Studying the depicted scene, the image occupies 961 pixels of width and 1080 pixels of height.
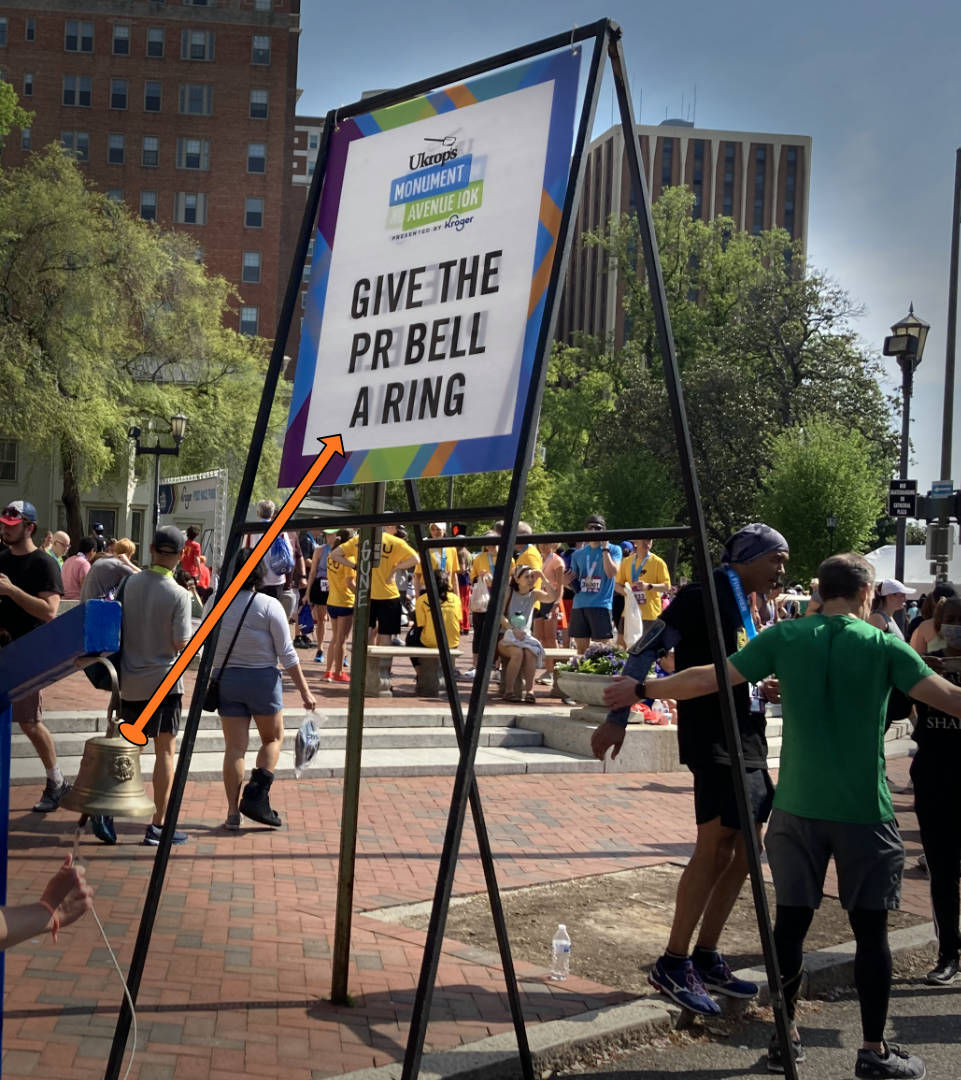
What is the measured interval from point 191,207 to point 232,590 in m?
71.2

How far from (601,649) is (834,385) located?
43966mm

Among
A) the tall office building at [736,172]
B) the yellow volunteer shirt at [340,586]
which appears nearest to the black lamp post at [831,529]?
the yellow volunteer shirt at [340,586]

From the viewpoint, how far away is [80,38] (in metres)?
70.3

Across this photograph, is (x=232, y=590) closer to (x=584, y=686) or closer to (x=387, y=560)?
(x=584, y=686)

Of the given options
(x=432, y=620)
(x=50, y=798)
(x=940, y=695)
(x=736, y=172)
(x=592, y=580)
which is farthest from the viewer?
(x=736, y=172)

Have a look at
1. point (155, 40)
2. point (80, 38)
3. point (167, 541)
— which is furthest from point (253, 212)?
point (167, 541)

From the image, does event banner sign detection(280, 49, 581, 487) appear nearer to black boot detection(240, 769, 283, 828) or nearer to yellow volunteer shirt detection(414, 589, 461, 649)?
black boot detection(240, 769, 283, 828)

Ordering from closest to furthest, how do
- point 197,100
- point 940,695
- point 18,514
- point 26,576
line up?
point 940,695, point 18,514, point 26,576, point 197,100

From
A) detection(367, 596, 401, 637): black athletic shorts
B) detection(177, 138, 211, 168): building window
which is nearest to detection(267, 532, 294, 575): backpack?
detection(367, 596, 401, 637): black athletic shorts

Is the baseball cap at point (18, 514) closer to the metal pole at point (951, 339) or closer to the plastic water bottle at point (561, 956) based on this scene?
the plastic water bottle at point (561, 956)

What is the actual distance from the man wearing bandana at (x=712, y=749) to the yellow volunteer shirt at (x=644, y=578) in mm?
10183

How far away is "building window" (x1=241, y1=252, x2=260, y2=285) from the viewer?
70.6m

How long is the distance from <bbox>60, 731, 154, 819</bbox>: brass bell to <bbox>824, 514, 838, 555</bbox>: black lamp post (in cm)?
4325

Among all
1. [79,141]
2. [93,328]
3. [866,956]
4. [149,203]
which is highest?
[79,141]
